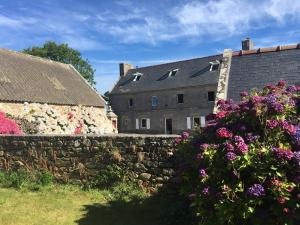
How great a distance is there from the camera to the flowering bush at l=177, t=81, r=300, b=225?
4.65 m

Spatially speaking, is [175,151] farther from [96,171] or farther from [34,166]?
[34,166]

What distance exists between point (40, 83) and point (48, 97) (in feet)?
5.88

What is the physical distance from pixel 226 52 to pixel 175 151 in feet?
41.3

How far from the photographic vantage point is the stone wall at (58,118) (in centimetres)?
1780

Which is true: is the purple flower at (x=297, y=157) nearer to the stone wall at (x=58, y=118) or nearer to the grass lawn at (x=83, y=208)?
the grass lawn at (x=83, y=208)

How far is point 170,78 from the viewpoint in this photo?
147 ft

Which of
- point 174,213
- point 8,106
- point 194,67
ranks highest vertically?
point 194,67

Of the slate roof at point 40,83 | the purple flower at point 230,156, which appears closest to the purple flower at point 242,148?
the purple flower at point 230,156

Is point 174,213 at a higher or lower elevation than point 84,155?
lower

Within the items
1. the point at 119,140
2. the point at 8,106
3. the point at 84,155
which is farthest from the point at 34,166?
the point at 8,106

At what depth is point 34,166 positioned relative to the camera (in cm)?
988

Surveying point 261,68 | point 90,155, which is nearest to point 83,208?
point 90,155

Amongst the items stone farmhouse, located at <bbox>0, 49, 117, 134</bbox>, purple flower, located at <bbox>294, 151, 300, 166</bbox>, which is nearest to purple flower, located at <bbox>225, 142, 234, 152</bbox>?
purple flower, located at <bbox>294, 151, 300, 166</bbox>

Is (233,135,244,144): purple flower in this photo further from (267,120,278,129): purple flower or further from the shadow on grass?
the shadow on grass
